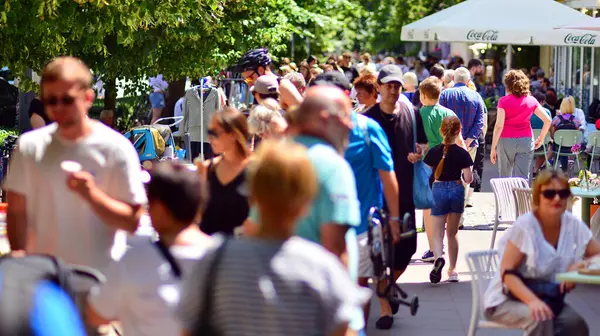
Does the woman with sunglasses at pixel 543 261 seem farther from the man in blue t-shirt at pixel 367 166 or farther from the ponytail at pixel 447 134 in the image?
the ponytail at pixel 447 134

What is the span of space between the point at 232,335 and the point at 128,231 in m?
1.44

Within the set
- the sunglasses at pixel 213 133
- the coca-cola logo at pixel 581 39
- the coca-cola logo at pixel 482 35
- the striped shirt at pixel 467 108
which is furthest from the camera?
the coca-cola logo at pixel 482 35

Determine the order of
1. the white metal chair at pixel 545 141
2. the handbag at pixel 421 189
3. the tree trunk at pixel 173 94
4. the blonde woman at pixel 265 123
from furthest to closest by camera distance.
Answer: the tree trunk at pixel 173 94, the white metal chair at pixel 545 141, the handbag at pixel 421 189, the blonde woman at pixel 265 123

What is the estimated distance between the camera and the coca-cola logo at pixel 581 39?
16.1m

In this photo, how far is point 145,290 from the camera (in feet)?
14.0

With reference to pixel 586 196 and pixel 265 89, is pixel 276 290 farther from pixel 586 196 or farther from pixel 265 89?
pixel 586 196

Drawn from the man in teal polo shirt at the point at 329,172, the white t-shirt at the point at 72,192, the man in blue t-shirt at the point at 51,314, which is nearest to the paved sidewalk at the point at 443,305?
the man in teal polo shirt at the point at 329,172

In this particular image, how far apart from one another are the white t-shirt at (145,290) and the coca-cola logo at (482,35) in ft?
44.3

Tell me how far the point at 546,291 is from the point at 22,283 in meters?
3.01

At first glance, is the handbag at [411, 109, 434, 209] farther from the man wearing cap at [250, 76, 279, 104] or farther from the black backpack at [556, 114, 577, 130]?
the black backpack at [556, 114, 577, 130]

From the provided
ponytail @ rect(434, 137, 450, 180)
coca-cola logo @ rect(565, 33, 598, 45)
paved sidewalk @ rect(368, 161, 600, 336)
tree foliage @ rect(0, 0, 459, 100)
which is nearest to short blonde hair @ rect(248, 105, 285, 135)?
paved sidewalk @ rect(368, 161, 600, 336)

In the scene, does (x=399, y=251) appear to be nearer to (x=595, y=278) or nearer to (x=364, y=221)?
(x=364, y=221)

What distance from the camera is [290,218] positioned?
3668 millimetres

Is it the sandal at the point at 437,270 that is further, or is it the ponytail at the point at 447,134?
the ponytail at the point at 447,134
